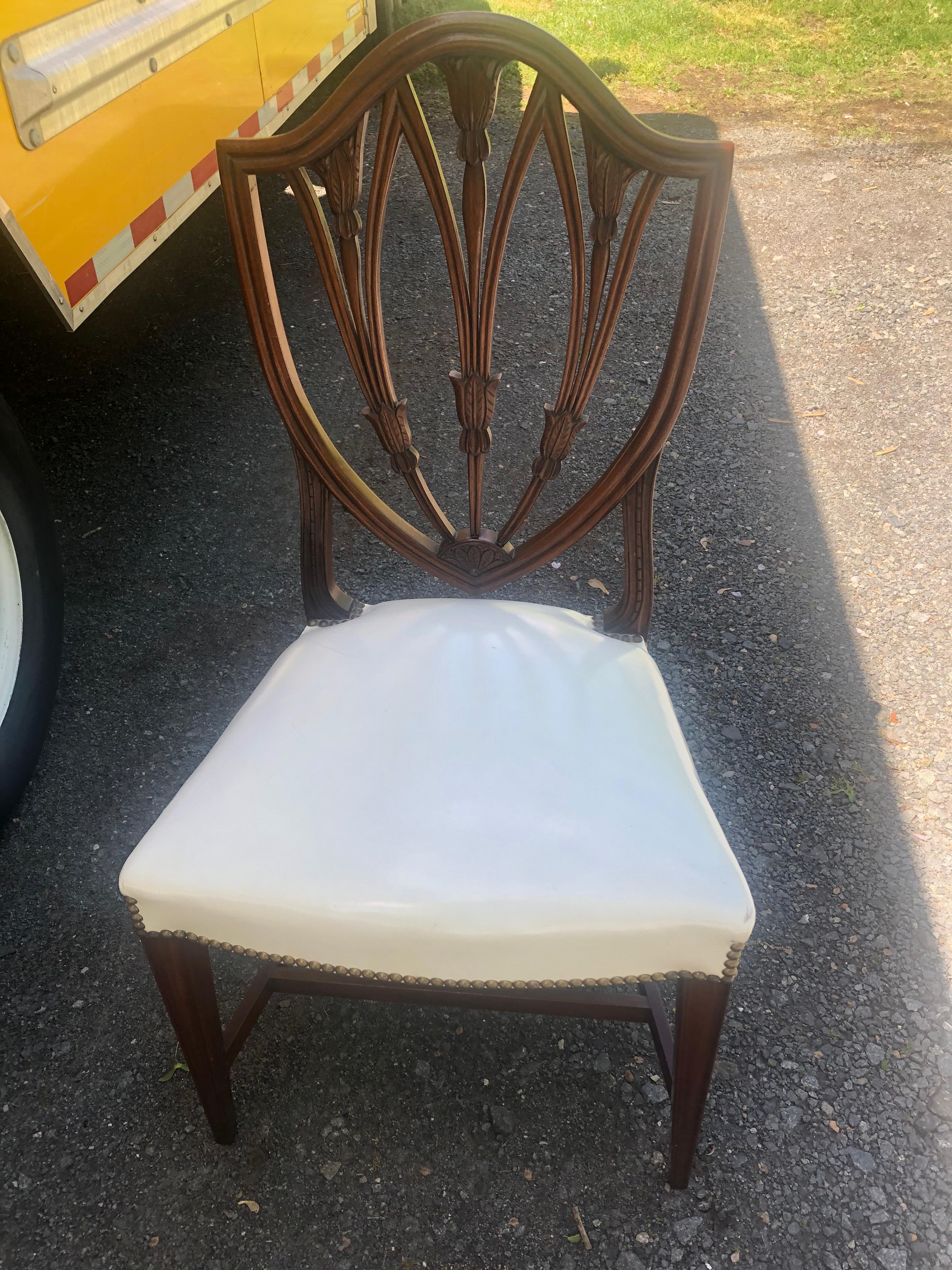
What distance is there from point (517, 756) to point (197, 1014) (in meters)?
0.50

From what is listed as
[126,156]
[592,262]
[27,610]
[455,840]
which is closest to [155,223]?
[126,156]

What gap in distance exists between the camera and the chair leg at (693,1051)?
1007 mm

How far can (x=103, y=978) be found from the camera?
1.52 meters

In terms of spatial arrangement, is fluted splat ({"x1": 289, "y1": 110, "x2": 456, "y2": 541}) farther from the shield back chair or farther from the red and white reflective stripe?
the red and white reflective stripe

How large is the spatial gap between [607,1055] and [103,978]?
2.68 feet

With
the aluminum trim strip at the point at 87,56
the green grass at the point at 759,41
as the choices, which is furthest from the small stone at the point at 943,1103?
the green grass at the point at 759,41

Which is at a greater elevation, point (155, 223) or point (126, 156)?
point (126, 156)

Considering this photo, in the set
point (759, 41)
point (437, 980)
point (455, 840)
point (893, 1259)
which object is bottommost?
point (893, 1259)

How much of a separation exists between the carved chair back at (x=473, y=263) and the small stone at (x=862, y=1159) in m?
0.79

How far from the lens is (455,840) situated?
986 millimetres

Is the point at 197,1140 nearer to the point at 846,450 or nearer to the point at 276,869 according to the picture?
the point at 276,869

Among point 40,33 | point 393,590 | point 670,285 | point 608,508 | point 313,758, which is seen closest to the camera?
point 313,758

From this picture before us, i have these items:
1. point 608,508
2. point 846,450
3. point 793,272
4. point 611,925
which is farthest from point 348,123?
point 793,272

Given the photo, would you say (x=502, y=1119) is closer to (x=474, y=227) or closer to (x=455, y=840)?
(x=455, y=840)
